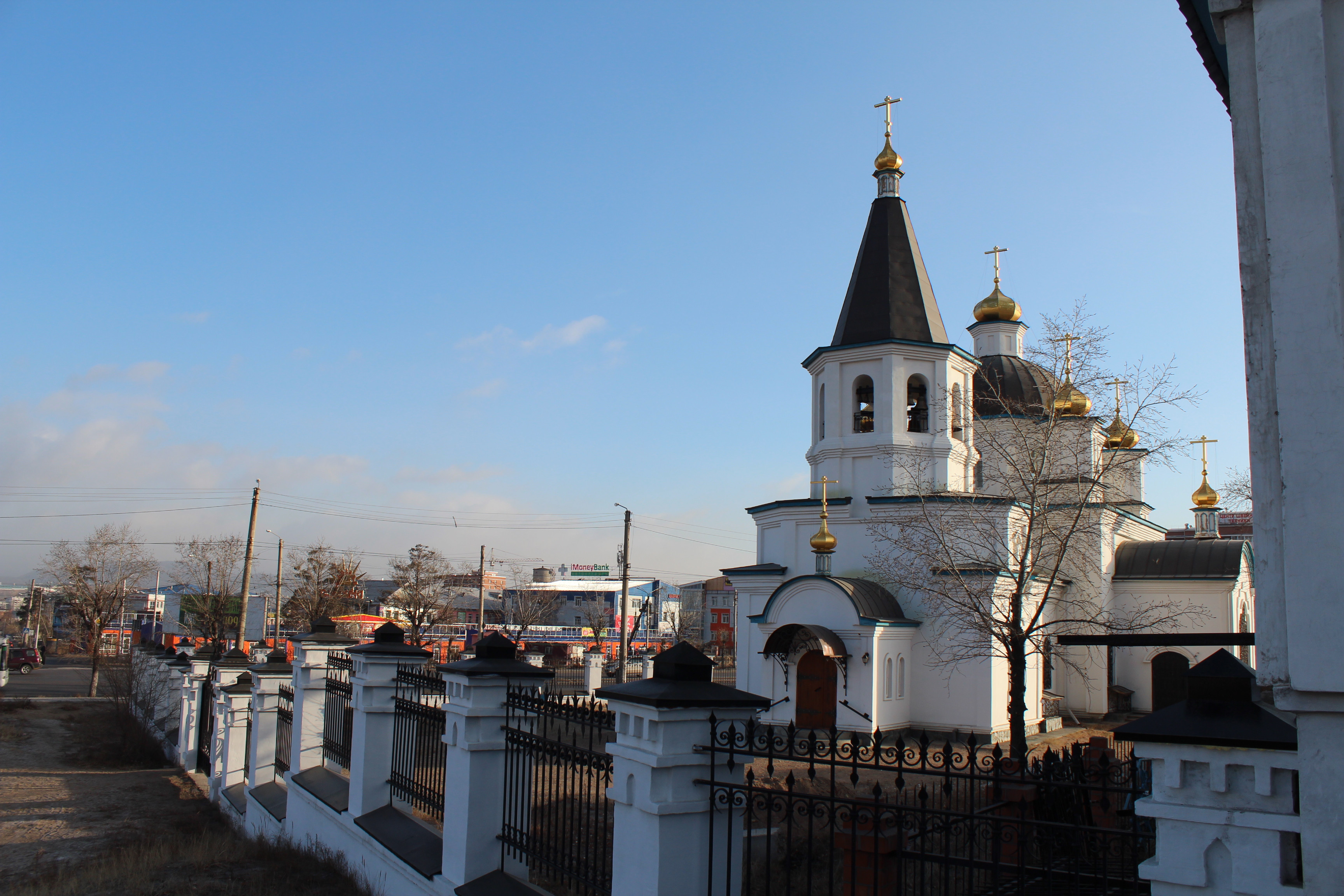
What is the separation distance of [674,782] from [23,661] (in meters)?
47.8

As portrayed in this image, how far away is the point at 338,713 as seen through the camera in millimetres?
9609

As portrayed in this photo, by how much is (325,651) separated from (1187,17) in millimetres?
9538

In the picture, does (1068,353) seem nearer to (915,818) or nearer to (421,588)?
(915,818)

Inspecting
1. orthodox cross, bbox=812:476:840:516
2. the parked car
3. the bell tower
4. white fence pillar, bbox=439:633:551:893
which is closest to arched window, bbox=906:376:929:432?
the bell tower

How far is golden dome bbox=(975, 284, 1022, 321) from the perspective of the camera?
27.7 meters

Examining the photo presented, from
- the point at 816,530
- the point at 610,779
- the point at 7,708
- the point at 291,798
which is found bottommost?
the point at 7,708

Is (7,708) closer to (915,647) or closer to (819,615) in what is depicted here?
(819,615)

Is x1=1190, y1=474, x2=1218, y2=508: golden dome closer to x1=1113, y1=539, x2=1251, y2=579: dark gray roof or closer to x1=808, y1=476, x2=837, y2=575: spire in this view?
x1=1113, y1=539, x2=1251, y2=579: dark gray roof

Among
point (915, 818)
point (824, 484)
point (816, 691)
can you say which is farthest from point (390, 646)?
point (824, 484)

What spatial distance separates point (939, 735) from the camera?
1844 cm

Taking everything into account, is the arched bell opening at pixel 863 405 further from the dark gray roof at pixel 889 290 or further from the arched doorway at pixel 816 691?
the arched doorway at pixel 816 691

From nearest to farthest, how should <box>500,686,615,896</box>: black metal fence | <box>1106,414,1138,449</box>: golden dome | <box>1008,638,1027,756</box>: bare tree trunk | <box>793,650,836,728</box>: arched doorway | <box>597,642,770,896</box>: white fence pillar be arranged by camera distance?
<box>597,642,770,896</box>: white fence pillar
<box>500,686,615,896</box>: black metal fence
<box>1008,638,1027,756</box>: bare tree trunk
<box>1106,414,1138,449</box>: golden dome
<box>793,650,836,728</box>: arched doorway

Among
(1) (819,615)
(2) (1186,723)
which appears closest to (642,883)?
(2) (1186,723)

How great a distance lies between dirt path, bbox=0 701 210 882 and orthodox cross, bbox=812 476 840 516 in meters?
12.8
